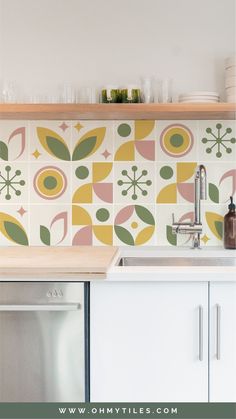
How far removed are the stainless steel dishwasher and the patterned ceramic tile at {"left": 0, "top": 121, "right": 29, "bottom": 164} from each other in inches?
34.2

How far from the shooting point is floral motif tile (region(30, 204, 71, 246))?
2449mm

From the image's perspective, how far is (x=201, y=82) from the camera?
2426 mm

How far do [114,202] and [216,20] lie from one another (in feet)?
3.21

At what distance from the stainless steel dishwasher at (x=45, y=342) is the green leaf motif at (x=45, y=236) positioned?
0.72m

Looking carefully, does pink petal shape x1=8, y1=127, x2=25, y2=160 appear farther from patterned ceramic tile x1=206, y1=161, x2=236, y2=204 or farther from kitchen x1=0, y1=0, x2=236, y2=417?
patterned ceramic tile x1=206, y1=161, x2=236, y2=204

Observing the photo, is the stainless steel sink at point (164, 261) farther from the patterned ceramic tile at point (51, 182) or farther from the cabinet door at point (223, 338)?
the cabinet door at point (223, 338)

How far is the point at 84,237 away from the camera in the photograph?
2.45 m

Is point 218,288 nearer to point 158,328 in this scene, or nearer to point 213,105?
point 158,328

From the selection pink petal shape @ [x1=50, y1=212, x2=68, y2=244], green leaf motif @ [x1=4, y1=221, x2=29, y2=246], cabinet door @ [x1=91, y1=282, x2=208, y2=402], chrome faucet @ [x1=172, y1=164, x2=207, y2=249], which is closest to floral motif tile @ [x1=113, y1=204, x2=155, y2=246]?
chrome faucet @ [x1=172, y1=164, x2=207, y2=249]

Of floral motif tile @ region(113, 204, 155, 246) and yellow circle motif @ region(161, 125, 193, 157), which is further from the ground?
yellow circle motif @ region(161, 125, 193, 157)

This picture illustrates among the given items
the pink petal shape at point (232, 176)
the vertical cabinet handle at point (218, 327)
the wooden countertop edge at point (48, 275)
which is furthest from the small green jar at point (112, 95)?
the vertical cabinet handle at point (218, 327)

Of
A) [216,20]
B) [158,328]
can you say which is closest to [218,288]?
[158,328]

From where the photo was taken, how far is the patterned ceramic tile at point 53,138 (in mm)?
2434

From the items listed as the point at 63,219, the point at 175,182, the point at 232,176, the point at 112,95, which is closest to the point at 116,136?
the point at 112,95
